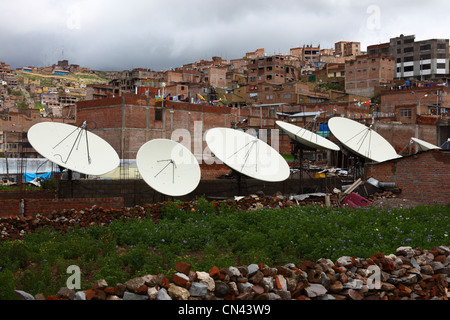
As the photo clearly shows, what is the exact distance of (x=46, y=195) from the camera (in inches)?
762

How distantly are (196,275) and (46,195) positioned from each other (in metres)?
14.5

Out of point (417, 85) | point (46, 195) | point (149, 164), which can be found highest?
point (417, 85)

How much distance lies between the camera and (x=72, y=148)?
1767cm

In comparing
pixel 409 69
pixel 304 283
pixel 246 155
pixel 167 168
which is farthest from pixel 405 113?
pixel 304 283

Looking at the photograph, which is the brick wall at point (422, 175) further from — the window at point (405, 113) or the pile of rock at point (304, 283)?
the window at point (405, 113)

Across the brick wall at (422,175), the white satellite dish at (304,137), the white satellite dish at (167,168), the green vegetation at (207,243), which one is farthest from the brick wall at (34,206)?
the brick wall at (422,175)

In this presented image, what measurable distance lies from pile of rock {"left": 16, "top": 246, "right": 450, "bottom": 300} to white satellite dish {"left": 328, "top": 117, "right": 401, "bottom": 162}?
45.4ft

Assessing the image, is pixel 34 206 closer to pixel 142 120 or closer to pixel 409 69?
pixel 142 120

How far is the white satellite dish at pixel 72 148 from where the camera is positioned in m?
16.9

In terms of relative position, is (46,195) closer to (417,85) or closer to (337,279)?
(337,279)

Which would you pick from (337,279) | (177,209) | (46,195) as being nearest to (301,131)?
(177,209)

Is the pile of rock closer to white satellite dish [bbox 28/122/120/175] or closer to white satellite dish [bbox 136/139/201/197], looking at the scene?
white satellite dish [bbox 136/139/201/197]

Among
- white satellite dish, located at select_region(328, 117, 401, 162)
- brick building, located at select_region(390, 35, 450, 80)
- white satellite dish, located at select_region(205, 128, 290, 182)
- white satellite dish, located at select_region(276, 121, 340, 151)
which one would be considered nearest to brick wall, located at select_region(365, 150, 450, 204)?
white satellite dish, located at select_region(328, 117, 401, 162)
